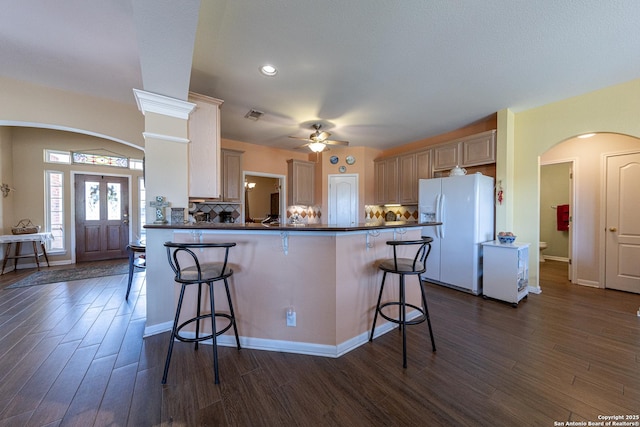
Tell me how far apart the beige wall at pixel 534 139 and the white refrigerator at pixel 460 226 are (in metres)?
0.31

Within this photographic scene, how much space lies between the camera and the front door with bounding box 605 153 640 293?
11.1ft

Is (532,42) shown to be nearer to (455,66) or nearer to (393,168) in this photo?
(455,66)

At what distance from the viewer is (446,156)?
4199 millimetres

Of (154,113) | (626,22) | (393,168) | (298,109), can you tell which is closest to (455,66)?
(626,22)

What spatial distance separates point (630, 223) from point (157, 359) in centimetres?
603

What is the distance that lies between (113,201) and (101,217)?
0.43 metres

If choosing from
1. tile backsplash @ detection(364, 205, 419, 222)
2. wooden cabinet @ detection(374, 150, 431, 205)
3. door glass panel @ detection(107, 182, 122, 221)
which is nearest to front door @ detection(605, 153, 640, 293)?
wooden cabinet @ detection(374, 150, 431, 205)

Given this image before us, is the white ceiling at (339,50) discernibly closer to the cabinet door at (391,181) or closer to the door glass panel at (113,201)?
the cabinet door at (391,181)

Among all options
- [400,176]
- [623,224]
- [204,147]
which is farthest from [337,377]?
[623,224]

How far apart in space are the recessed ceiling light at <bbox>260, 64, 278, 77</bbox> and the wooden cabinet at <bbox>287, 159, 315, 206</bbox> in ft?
9.42

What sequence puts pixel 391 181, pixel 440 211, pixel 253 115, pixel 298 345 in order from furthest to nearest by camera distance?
pixel 391 181
pixel 440 211
pixel 253 115
pixel 298 345

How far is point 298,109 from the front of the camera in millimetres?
3418

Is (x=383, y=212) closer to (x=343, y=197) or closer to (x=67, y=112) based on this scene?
(x=343, y=197)

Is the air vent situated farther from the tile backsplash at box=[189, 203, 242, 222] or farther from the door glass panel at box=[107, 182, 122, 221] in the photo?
the door glass panel at box=[107, 182, 122, 221]
